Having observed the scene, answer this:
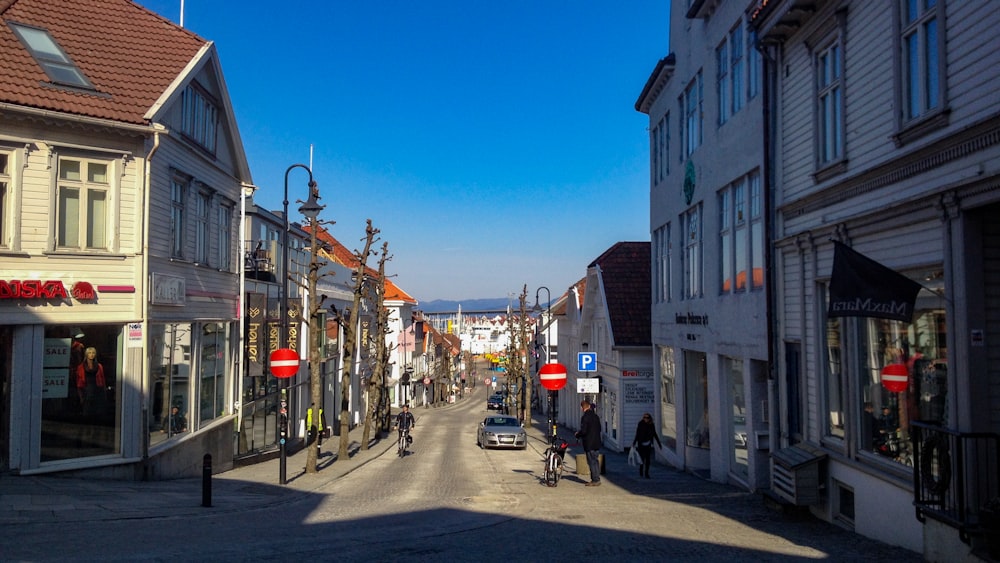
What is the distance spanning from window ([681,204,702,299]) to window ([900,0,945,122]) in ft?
36.7

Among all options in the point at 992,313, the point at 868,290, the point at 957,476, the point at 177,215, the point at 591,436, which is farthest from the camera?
the point at 177,215

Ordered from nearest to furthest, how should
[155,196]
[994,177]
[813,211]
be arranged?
1. [994,177]
2. [813,211]
3. [155,196]

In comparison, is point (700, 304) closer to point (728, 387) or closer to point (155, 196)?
point (728, 387)

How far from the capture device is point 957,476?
8.55 meters

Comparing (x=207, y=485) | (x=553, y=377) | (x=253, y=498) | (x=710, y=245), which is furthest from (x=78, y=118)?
(x=710, y=245)

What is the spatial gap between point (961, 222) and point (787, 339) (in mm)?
6212

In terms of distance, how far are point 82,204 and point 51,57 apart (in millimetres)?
3200

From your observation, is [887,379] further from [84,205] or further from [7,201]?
[7,201]

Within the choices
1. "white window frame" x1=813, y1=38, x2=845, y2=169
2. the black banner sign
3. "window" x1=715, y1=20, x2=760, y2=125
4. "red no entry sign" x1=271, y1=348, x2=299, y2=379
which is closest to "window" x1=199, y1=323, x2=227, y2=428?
"red no entry sign" x1=271, y1=348, x2=299, y2=379

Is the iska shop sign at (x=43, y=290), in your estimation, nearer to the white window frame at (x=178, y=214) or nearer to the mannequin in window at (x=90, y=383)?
the mannequin in window at (x=90, y=383)

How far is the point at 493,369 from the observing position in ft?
500

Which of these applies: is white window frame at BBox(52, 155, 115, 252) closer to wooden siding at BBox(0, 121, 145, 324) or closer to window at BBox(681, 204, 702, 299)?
wooden siding at BBox(0, 121, 145, 324)

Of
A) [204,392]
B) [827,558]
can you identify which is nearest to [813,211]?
[827,558]

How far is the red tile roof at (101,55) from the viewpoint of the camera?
15.8 meters
